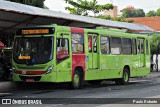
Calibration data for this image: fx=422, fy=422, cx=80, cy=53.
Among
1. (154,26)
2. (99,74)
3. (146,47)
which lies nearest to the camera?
(99,74)

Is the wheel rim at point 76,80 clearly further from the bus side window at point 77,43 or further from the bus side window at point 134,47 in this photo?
the bus side window at point 134,47

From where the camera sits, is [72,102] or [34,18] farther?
[34,18]

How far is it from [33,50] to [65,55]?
1422 mm

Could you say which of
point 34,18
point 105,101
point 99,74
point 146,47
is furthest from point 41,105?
point 146,47

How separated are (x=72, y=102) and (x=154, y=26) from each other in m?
57.8

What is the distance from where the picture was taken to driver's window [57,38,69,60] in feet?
60.0

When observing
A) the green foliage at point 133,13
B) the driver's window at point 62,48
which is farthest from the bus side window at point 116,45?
the green foliage at point 133,13

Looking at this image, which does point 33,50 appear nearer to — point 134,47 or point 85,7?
point 134,47

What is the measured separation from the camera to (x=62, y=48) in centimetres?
1850

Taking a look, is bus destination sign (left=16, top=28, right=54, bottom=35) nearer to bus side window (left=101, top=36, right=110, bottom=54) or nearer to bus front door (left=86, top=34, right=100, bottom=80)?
bus front door (left=86, top=34, right=100, bottom=80)

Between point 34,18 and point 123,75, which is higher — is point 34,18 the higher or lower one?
the higher one

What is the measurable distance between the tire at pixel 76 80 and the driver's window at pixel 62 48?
1.21 metres

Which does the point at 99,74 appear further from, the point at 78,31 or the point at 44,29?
the point at 44,29

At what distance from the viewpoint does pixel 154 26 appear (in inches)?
2756
